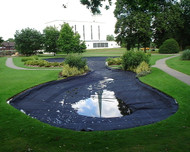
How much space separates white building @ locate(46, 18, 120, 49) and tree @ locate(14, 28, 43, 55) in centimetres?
2908

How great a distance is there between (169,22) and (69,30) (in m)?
19.7

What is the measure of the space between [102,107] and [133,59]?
900 centimetres

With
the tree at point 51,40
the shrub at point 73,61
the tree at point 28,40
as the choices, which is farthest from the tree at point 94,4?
the tree at point 28,40

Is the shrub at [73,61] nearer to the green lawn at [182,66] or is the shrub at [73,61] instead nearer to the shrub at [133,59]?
the shrub at [133,59]

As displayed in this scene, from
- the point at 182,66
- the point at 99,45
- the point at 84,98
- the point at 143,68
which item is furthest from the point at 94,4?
the point at 99,45

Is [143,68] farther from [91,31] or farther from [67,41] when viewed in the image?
[91,31]

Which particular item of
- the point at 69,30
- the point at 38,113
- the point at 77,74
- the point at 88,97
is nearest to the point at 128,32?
the point at 69,30

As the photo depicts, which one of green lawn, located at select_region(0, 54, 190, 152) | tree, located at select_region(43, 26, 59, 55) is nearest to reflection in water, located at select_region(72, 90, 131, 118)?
green lawn, located at select_region(0, 54, 190, 152)

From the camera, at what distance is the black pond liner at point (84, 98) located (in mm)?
5336

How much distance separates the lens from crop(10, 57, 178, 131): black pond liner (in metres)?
5.34

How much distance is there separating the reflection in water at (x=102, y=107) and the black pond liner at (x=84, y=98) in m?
0.27

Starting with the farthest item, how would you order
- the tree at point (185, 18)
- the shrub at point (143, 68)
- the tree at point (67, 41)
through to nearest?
the tree at point (185, 18) < the tree at point (67, 41) < the shrub at point (143, 68)

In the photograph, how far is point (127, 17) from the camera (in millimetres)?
33938

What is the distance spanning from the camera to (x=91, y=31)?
Result: 83438 mm
